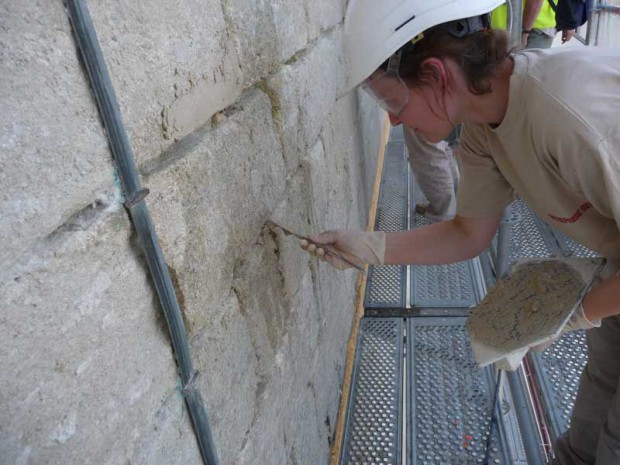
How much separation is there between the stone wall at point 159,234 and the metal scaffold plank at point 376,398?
0.58 meters

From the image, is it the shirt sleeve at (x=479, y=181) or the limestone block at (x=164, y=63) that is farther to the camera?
the shirt sleeve at (x=479, y=181)

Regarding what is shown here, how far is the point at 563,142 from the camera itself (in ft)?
4.12

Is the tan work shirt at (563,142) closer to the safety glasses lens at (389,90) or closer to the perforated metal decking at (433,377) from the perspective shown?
the safety glasses lens at (389,90)

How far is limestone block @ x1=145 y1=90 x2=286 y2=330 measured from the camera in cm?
103

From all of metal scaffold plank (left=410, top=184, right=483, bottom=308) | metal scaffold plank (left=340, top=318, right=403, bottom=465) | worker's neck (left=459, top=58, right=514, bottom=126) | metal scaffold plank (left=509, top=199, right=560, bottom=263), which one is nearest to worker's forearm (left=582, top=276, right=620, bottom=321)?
worker's neck (left=459, top=58, right=514, bottom=126)

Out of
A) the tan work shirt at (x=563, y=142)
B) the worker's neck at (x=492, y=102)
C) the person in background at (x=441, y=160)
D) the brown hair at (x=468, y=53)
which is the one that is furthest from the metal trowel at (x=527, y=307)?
the person in background at (x=441, y=160)

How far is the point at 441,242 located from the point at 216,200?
109 cm

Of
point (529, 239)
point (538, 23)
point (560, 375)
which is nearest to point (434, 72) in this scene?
point (560, 375)

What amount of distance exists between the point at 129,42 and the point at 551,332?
1.48 metres

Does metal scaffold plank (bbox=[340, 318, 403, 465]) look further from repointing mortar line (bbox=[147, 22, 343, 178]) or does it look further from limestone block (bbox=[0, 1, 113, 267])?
limestone block (bbox=[0, 1, 113, 267])

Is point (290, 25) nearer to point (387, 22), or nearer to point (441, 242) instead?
point (387, 22)

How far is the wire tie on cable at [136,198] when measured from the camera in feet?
2.84

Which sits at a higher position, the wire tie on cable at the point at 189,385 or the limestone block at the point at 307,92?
the limestone block at the point at 307,92

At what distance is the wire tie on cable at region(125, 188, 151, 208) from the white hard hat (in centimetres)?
80
